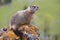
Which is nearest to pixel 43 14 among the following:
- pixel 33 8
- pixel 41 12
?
pixel 41 12

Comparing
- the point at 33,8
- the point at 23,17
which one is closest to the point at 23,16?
the point at 23,17

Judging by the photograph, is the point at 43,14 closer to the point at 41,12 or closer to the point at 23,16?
the point at 41,12

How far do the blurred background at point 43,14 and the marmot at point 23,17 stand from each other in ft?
0.14

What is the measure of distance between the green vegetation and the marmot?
5 centimetres

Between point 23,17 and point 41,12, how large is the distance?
0.21m

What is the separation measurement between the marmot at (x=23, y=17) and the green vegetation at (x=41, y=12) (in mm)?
45

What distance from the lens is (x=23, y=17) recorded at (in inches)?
87.1

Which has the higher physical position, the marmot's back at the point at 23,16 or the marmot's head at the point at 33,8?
the marmot's head at the point at 33,8

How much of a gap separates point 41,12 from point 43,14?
0.04 metres

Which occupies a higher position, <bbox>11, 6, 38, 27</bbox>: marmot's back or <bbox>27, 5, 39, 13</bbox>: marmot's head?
<bbox>27, 5, 39, 13</bbox>: marmot's head

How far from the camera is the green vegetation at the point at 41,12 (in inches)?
85.4

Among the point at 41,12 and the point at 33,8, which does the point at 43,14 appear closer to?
the point at 41,12

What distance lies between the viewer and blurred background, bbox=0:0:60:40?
2.17 metres

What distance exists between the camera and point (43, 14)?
2252mm
